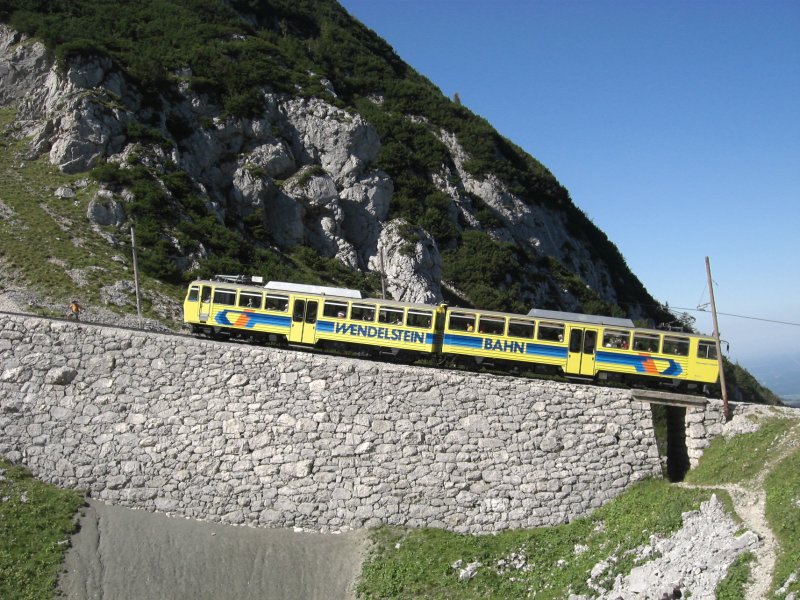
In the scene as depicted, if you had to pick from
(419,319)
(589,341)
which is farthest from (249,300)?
(589,341)

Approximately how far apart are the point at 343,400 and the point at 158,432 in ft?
18.7

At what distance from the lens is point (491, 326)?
995 inches

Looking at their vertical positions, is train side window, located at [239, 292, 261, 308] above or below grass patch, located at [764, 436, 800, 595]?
above

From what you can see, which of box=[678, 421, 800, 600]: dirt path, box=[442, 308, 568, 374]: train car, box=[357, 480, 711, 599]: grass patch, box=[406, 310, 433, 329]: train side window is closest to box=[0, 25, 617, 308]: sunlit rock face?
box=[406, 310, 433, 329]: train side window

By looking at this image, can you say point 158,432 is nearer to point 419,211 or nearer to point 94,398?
point 94,398

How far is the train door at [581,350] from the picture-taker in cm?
2425

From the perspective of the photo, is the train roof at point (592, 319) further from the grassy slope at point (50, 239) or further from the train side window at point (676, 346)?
the grassy slope at point (50, 239)

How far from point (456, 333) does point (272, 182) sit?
1144 inches

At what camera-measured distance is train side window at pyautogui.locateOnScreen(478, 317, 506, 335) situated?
25.2 meters

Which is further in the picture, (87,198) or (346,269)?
(346,269)

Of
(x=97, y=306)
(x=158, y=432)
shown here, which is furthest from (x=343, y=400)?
(x=97, y=306)

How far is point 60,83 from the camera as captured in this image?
4588 cm

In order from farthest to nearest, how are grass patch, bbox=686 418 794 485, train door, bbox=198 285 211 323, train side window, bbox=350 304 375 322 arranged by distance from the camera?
train door, bbox=198 285 211 323
train side window, bbox=350 304 375 322
grass patch, bbox=686 418 794 485

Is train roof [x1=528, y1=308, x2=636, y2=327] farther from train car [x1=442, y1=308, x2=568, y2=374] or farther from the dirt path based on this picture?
the dirt path
